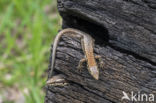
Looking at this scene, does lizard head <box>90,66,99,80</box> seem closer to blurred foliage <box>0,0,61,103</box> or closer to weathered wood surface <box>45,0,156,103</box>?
weathered wood surface <box>45,0,156,103</box>

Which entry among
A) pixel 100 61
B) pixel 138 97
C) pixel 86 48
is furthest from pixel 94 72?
pixel 138 97

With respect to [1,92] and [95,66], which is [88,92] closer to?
[95,66]

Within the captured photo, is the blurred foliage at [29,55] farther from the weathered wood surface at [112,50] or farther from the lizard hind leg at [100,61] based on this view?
the lizard hind leg at [100,61]

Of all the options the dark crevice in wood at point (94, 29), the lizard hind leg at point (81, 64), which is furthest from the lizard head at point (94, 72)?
the dark crevice in wood at point (94, 29)

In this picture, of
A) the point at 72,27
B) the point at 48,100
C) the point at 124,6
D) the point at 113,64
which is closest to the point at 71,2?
the point at 72,27

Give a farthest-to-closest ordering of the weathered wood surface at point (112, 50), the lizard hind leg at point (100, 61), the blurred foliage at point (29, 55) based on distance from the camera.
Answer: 1. the blurred foliage at point (29, 55)
2. the lizard hind leg at point (100, 61)
3. the weathered wood surface at point (112, 50)

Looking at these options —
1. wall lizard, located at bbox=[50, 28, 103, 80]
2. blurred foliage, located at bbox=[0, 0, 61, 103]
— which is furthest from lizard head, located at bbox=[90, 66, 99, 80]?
blurred foliage, located at bbox=[0, 0, 61, 103]
